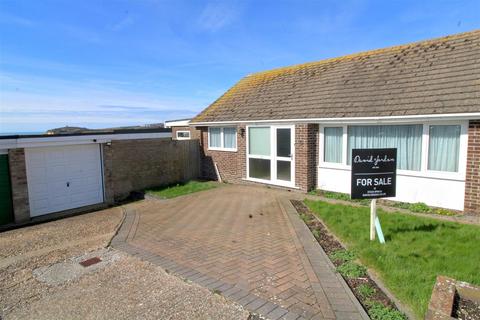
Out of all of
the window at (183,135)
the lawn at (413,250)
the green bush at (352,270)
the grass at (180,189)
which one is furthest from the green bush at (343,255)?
the window at (183,135)

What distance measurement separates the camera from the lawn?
4.18 metres

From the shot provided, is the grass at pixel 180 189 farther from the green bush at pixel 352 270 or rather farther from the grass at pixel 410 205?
the green bush at pixel 352 270

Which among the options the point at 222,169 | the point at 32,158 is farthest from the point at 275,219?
the point at 32,158

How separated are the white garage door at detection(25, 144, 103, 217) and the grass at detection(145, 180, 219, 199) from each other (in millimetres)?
2025

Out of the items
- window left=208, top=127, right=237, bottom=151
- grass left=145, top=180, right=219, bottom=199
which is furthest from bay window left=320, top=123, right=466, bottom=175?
grass left=145, top=180, right=219, bottom=199

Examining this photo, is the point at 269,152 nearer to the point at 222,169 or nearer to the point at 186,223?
the point at 222,169

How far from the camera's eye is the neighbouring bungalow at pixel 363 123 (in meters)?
7.85

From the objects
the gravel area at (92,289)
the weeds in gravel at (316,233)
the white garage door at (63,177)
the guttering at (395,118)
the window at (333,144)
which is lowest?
the gravel area at (92,289)

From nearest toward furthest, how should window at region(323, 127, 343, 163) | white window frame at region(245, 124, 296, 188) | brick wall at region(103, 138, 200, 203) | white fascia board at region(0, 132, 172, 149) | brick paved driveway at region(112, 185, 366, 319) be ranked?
brick paved driveway at region(112, 185, 366, 319) → white fascia board at region(0, 132, 172, 149) → window at region(323, 127, 343, 163) → white window frame at region(245, 124, 296, 188) → brick wall at region(103, 138, 200, 203)

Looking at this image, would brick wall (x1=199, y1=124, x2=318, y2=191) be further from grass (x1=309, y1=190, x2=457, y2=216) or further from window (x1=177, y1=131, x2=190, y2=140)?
window (x1=177, y1=131, x2=190, y2=140)

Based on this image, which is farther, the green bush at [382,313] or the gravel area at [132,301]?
the gravel area at [132,301]

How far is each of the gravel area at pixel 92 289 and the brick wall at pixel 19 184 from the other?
2371 millimetres

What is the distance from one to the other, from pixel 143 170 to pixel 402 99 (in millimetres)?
9398

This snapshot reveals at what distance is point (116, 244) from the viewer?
6.43 metres
